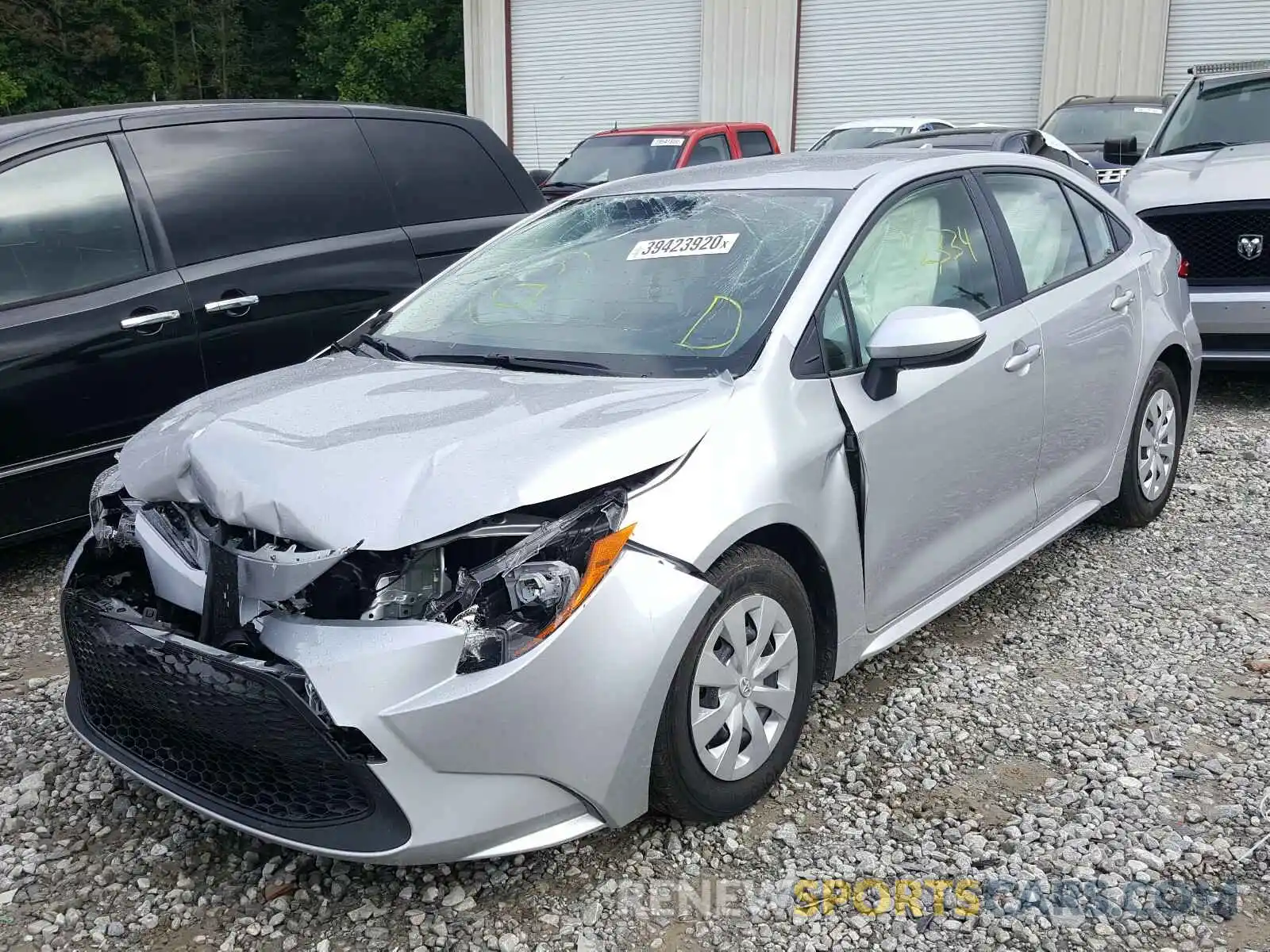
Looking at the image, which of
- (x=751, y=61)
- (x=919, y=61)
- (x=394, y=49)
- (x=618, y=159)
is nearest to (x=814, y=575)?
(x=618, y=159)

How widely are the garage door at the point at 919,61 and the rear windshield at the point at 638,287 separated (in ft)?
54.0

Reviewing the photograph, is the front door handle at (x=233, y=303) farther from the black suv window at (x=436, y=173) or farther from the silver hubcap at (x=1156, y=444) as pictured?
the silver hubcap at (x=1156, y=444)

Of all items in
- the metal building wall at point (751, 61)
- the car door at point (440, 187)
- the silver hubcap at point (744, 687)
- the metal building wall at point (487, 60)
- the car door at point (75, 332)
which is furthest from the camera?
the metal building wall at point (487, 60)

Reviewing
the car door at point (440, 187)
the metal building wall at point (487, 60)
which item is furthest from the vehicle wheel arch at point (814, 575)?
the metal building wall at point (487, 60)

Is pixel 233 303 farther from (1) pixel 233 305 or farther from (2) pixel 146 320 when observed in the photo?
(2) pixel 146 320

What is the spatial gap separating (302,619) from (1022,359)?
237 centimetres

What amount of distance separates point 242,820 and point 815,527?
1457mm

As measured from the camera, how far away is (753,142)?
42.7 feet

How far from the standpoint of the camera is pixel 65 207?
14.4 ft

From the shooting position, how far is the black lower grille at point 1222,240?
6633mm

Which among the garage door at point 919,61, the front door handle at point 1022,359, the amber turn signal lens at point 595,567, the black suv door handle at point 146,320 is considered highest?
the garage door at point 919,61

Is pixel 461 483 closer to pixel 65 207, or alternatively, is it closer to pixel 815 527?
pixel 815 527

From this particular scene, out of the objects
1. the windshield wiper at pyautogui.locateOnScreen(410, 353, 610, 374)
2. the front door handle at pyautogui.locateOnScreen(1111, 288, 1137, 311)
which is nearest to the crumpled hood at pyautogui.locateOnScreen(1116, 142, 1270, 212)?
the front door handle at pyautogui.locateOnScreen(1111, 288, 1137, 311)

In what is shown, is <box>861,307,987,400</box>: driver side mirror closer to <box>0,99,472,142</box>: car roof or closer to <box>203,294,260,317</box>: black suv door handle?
<box>203,294,260,317</box>: black suv door handle
